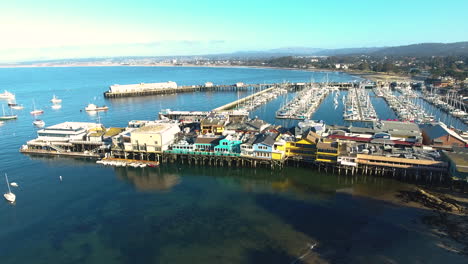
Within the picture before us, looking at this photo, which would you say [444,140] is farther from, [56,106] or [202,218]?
[56,106]

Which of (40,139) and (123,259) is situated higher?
(40,139)

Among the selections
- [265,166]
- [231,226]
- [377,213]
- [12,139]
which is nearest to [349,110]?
[265,166]

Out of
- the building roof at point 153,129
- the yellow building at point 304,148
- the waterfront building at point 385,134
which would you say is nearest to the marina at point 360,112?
the waterfront building at point 385,134

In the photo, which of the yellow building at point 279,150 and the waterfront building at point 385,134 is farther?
the waterfront building at point 385,134

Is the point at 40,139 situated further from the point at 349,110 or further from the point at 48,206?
the point at 349,110

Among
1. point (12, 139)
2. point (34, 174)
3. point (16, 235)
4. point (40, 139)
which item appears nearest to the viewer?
point (16, 235)

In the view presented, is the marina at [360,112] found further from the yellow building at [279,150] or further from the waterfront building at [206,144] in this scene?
the waterfront building at [206,144]
